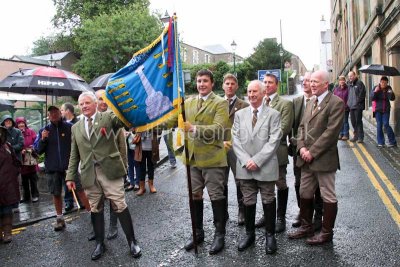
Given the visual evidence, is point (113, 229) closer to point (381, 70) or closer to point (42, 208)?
point (42, 208)

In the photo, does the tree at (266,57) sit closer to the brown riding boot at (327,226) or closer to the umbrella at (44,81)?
the umbrella at (44,81)

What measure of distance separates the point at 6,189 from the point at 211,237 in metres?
3.10

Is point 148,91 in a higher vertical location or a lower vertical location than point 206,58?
lower

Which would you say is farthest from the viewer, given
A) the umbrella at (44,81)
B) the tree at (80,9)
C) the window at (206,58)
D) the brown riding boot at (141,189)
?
the window at (206,58)

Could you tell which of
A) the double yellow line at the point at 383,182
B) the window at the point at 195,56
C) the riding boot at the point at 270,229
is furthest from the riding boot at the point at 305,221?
the window at the point at 195,56

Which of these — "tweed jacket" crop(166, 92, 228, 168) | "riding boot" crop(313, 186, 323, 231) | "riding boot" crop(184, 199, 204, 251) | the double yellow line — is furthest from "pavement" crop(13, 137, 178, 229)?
the double yellow line

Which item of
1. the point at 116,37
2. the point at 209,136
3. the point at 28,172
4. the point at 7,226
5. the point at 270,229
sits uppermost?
the point at 116,37

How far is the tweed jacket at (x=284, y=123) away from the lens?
16.6 ft

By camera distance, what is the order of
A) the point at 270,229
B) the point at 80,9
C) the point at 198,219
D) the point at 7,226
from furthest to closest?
the point at 80,9
the point at 7,226
the point at 198,219
the point at 270,229

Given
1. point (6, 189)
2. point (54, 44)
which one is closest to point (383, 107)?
point (6, 189)

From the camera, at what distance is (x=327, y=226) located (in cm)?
455

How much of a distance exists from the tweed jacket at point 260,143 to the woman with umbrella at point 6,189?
343 cm

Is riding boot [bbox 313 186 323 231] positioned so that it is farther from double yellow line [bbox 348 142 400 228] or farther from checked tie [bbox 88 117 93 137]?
checked tie [bbox 88 117 93 137]

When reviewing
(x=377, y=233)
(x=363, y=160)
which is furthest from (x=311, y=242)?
(x=363, y=160)
